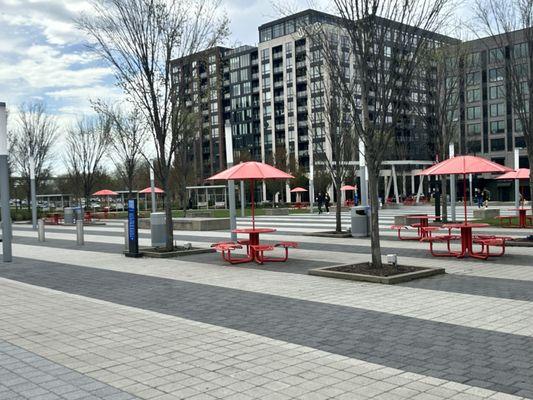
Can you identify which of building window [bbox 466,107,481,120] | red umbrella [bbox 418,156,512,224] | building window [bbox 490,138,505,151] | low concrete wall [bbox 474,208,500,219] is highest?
building window [bbox 466,107,481,120]

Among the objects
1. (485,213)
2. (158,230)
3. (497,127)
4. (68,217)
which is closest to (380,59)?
(158,230)

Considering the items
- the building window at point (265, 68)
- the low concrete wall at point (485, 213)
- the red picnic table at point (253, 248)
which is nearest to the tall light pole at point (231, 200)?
the red picnic table at point (253, 248)

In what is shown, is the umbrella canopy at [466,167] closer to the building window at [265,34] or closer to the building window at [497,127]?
the building window at [497,127]

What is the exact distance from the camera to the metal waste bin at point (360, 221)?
63.4 feet

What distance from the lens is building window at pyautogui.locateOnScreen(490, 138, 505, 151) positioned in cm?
8344

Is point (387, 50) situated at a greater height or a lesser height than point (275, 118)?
lesser

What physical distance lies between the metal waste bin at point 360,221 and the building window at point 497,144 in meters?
71.9

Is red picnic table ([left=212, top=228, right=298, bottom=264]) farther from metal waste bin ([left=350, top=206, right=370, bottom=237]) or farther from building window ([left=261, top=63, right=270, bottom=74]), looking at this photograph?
building window ([left=261, top=63, right=270, bottom=74])

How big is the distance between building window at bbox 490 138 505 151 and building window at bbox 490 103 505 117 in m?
3.80

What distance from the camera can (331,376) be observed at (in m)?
4.94

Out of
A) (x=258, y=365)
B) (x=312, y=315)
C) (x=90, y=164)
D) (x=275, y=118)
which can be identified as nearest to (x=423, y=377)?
(x=258, y=365)

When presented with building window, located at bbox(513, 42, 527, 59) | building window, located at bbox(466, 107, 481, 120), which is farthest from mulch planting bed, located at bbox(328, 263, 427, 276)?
building window, located at bbox(466, 107, 481, 120)

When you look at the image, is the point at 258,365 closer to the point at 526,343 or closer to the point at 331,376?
the point at 331,376

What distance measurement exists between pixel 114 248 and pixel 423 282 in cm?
1142
